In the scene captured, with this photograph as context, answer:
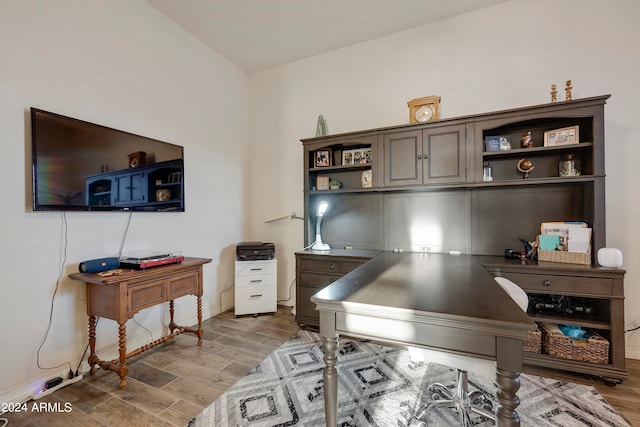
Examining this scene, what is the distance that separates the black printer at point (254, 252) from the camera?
3.02 metres

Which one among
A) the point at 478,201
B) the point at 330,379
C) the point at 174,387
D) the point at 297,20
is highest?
the point at 297,20

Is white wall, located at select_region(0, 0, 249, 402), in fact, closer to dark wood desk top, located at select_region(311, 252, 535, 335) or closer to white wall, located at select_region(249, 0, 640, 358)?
white wall, located at select_region(249, 0, 640, 358)

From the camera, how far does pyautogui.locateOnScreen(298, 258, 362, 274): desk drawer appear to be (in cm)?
253

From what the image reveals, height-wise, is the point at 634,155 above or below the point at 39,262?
above

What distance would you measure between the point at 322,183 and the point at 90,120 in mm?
2113

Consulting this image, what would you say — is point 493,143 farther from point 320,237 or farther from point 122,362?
point 122,362

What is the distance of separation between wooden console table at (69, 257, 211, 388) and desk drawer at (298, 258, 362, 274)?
1099 millimetres

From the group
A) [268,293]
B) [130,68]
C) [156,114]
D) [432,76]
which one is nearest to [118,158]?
[156,114]

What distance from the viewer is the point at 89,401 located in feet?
5.49

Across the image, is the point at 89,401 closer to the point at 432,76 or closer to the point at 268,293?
the point at 268,293

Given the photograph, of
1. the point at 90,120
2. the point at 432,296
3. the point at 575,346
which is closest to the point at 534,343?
the point at 575,346

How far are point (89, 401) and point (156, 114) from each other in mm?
2336

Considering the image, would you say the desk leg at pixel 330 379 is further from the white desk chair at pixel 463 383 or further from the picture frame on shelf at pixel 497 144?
the picture frame on shelf at pixel 497 144

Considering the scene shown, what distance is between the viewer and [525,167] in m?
2.27
